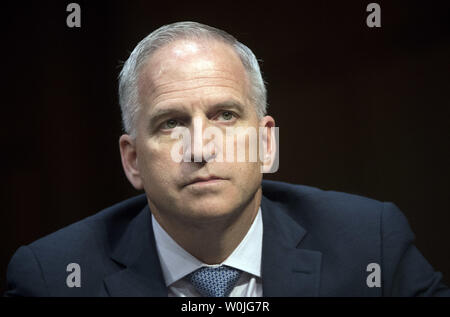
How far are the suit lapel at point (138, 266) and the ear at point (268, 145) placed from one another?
1.54 feet

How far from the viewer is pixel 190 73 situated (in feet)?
6.29

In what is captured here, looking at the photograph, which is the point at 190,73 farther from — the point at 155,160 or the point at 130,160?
the point at 130,160

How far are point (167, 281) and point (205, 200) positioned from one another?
37 centimetres

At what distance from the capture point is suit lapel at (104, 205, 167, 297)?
6.52ft

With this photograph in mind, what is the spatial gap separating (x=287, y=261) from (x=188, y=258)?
332 mm

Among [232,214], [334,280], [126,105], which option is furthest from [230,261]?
[126,105]

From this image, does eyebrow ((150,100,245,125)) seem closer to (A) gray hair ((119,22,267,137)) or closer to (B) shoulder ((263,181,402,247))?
(A) gray hair ((119,22,267,137))

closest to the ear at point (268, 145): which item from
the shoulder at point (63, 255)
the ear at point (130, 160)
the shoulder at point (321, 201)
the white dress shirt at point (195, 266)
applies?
the shoulder at point (321, 201)

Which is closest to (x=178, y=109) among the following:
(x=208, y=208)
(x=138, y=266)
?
(x=208, y=208)

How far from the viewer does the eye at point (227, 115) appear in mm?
1965

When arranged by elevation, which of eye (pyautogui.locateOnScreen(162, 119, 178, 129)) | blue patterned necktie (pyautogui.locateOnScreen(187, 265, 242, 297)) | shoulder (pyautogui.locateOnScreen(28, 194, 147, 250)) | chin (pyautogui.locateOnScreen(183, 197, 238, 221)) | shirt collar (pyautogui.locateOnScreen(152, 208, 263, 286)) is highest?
eye (pyautogui.locateOnScreen(162, 119, 178, 129))

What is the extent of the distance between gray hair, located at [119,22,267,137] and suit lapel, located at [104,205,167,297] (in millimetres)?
358

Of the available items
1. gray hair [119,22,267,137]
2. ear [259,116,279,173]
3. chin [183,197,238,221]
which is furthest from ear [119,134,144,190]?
ear [259,116,279,173]

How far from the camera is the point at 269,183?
7.80 ft
